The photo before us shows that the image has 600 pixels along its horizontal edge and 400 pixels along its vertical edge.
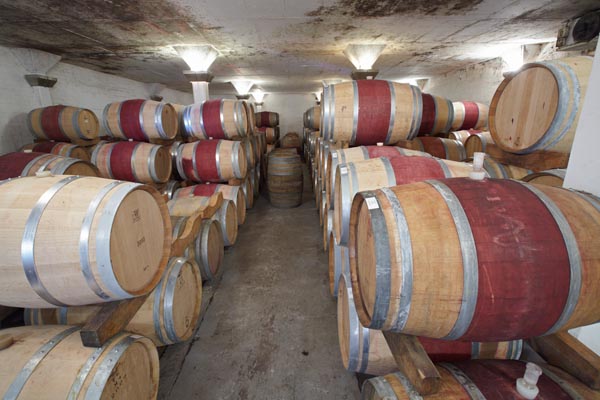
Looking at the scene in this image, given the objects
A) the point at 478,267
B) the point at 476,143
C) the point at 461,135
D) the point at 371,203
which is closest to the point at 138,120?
the point at 371,203

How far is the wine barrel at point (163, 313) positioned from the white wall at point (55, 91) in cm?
657

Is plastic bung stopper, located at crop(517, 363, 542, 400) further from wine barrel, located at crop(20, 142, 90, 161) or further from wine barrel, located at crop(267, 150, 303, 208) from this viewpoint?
wine barrel, located at crop(20, 142, 90, 161)

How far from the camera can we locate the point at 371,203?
4.02 feet

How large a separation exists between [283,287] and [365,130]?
93.5 inches

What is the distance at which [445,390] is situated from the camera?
117 cm

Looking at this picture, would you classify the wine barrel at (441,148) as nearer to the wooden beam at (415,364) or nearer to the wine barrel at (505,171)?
the wine barrel at (505,171)

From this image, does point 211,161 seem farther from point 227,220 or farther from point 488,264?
point 488,264

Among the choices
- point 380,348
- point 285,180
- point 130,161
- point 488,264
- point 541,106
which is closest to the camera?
point 488,264

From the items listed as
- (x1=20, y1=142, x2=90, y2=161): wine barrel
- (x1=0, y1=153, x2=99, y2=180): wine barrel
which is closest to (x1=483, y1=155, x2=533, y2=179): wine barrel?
(x1=0, y1=153, x2=99, y2=180): wine barrel

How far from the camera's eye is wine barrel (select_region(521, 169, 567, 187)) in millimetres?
1995

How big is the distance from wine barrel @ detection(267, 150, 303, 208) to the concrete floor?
2.24 metres

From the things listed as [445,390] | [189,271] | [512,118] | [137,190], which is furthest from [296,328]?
[512,118]

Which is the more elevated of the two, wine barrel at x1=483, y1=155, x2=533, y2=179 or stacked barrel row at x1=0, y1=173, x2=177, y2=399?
wine barrel at x1=483, y1=155, x2=533, y2=179

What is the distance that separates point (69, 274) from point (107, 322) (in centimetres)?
35
